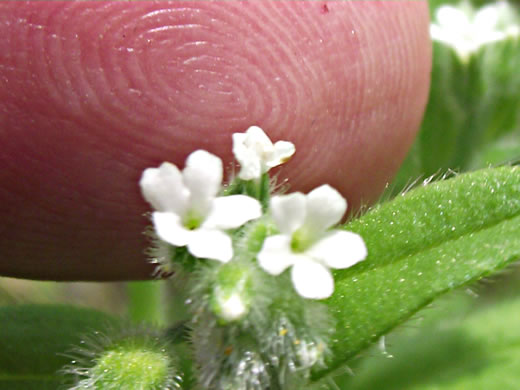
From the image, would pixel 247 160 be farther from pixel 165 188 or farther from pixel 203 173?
pixel 165 188

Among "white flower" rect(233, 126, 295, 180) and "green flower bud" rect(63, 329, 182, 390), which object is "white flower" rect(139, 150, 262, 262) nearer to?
"white flower" rect(233, 126, 295, 180)

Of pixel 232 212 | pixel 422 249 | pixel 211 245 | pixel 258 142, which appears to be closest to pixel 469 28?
pixel 422 249

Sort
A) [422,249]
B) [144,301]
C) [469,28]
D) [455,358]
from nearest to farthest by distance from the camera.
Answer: [422,249] < [455,358] < [144,301] < [469,28]

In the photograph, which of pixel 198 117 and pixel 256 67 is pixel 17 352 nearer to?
pixel 198 117

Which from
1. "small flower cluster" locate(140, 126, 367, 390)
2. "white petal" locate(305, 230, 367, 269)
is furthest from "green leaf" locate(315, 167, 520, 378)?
"white petal" locate(305, 230, 367, 269)

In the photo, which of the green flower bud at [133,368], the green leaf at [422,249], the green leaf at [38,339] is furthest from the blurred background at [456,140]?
the green flower bud at [133,368]

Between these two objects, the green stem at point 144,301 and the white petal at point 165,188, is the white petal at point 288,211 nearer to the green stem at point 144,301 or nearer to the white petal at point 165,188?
the white petal at point 165,188

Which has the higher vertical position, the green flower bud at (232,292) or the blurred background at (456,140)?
the blurred background at (456,140)
